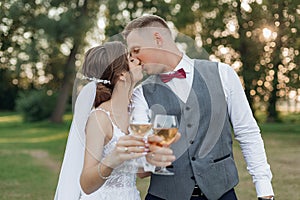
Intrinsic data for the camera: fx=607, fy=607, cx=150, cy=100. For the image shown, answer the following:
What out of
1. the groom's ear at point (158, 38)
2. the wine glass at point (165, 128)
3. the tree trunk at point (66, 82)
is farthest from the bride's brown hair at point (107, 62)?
the tree trunk at point (66, 82)

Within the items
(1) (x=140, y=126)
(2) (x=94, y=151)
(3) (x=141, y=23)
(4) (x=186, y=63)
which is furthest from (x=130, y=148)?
(4) (x=186, y=63)

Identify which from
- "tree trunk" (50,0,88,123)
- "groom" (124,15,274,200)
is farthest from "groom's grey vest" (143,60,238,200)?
"tree trunk" (50,0,88,123)

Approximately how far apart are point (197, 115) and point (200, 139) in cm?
12

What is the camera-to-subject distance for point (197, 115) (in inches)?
111

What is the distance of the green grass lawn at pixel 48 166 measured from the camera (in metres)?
9.82

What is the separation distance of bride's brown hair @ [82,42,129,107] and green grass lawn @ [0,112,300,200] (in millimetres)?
6606

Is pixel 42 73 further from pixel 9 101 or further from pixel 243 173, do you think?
pixel 243 173

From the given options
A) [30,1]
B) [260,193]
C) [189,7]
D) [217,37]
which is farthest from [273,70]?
[260,193]

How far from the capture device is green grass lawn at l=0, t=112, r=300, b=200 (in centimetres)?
982

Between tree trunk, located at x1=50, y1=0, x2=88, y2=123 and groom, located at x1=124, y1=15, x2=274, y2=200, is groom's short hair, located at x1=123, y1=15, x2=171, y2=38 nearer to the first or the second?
groom, located at x1=124, y1=15, x2=274, y2=200

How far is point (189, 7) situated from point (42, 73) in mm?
12314

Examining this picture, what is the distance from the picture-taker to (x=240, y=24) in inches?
1037

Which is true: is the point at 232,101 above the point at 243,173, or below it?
above

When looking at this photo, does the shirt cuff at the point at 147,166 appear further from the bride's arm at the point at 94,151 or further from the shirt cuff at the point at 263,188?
the shirt cuff at the point at 263,188
